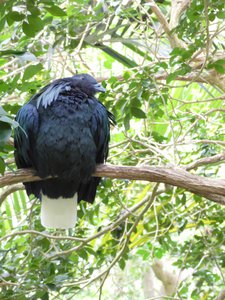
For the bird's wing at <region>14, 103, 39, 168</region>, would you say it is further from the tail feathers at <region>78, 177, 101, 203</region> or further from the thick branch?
the tail feathers at <region>78, 177, 101, 203</region>

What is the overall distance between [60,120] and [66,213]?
379 mm

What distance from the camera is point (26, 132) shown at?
1911mm

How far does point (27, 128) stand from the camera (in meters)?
1.92

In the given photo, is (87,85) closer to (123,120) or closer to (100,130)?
(100,130)

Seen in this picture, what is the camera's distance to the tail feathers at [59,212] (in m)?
2.08

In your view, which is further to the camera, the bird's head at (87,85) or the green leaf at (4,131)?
the bird's head at (87,85)

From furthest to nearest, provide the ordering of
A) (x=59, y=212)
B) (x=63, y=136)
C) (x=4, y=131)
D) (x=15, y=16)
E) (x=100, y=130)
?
(x=59, y=212) < (x=100, y=130) < (x=63, y=136) < (x=15, y=16) < (x=4, y=131)

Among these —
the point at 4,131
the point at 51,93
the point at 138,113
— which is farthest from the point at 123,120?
the point at 4,131

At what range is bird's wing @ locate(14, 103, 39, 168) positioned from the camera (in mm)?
1912

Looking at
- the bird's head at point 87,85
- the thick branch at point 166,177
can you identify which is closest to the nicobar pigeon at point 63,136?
the bird's head at point 87,85

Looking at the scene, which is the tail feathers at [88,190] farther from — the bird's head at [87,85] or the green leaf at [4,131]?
the green leaf at [4,131]

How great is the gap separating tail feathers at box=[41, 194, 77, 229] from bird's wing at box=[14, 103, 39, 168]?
0.20m

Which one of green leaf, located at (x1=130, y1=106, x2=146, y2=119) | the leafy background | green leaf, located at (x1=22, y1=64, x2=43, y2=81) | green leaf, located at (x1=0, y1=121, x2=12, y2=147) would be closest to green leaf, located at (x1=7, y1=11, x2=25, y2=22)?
the leafy background

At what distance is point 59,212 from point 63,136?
34cm
